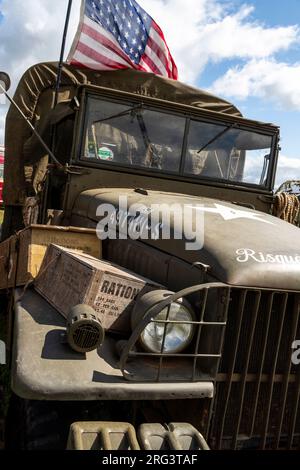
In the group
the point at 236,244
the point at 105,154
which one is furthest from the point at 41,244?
Answer: the point at 236,244

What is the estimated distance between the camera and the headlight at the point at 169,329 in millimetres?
2135

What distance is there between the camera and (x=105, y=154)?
4.13 m

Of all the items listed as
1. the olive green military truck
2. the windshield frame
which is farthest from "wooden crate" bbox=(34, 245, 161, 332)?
the windshield frame

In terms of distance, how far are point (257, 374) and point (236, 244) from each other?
2.18 feet

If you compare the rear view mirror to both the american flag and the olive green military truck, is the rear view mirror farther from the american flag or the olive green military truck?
the american flag

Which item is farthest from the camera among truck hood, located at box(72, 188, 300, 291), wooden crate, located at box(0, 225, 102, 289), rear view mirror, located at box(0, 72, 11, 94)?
rear view mirror, located at box(0, 72, 11, 94)

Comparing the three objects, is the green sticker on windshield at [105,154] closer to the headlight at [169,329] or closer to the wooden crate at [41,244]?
the wooden crate at [41,244]

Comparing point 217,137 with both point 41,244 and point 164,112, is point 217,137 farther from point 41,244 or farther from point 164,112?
point 41,244

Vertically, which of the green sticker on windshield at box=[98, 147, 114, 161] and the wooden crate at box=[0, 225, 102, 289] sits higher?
the green sticker on windshield at box=[98, 147, 114, 161]

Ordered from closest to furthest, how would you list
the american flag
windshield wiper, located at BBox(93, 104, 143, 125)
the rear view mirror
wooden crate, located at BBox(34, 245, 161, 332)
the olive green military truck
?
the olive green military truck, wooden crate, located at BBox(34, 245, 161, 332), the rear view mirror, windshield wiper, located at BBox(93, 104, 143, 125), the american flag

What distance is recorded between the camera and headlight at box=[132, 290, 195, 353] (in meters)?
2.13

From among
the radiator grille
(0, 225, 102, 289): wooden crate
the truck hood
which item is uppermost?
the truck hood

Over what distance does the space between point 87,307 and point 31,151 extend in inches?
153

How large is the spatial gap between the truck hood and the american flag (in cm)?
257
